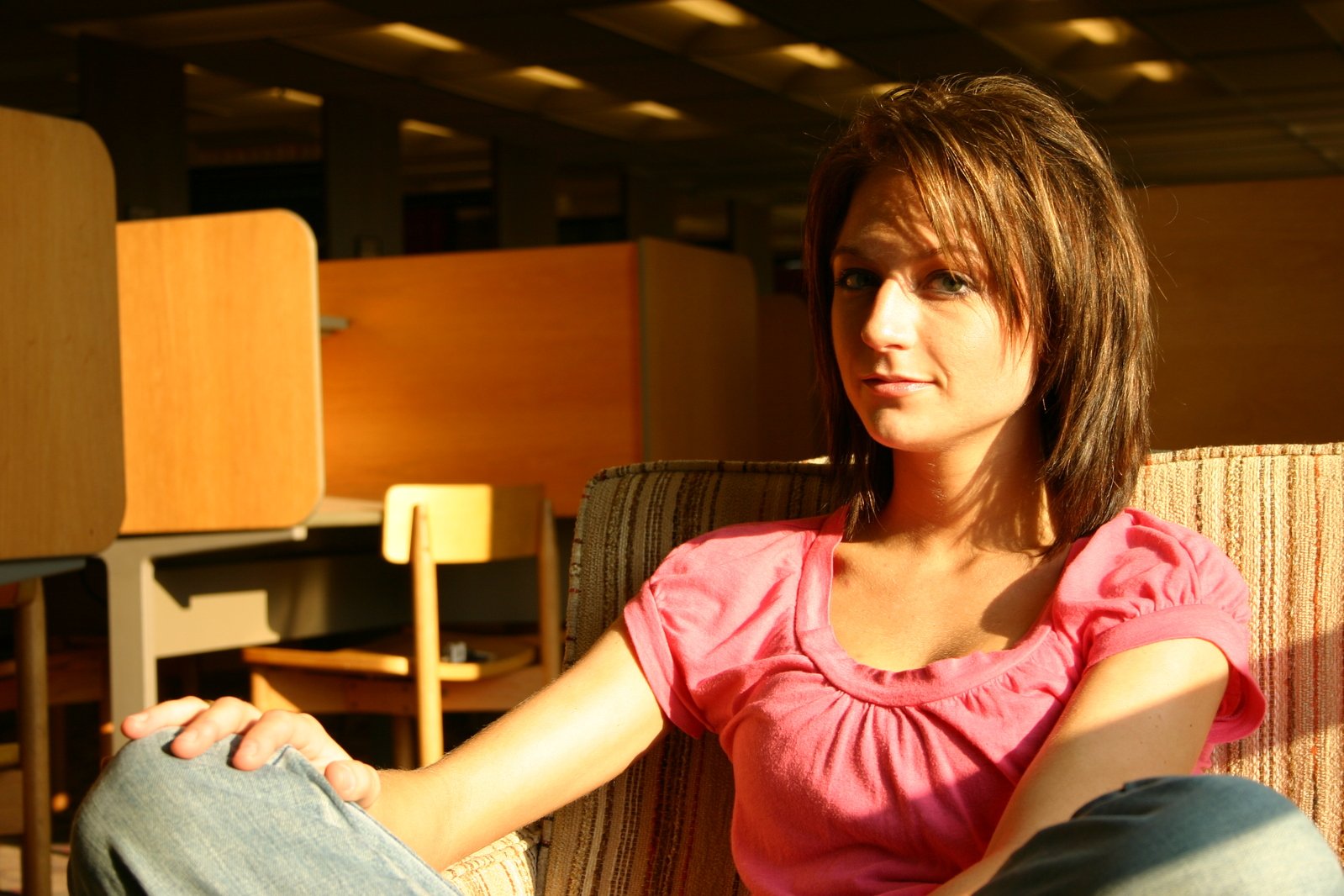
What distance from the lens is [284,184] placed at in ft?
29.9

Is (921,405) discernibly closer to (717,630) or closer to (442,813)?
(717,630)

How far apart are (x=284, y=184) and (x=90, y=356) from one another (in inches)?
290

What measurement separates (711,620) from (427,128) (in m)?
8.18

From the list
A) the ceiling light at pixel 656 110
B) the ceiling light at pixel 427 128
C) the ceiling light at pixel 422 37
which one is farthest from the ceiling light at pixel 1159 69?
the ceiling light at pixel 427 128

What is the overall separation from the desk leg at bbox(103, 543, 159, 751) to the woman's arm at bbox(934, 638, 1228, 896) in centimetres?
188

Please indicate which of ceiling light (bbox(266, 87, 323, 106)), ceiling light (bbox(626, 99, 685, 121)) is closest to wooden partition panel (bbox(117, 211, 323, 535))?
ceiling light (bbox(266, 87, 323, 106))

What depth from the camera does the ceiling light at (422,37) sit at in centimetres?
642

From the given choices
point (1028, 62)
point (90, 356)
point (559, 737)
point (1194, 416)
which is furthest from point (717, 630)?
point (1028, 62)

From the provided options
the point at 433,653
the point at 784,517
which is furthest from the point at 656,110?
the point at 784,517

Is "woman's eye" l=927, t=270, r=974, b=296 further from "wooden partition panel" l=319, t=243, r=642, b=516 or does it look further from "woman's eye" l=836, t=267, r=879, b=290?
"wooden partition panel" l=319, t=243, r=642, b=516

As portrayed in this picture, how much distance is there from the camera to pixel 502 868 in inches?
43.6

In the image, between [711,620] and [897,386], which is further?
[711,620]

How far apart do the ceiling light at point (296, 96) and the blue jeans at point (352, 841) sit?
713 centimetres

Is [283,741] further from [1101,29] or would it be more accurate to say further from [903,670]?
[1101,29]
